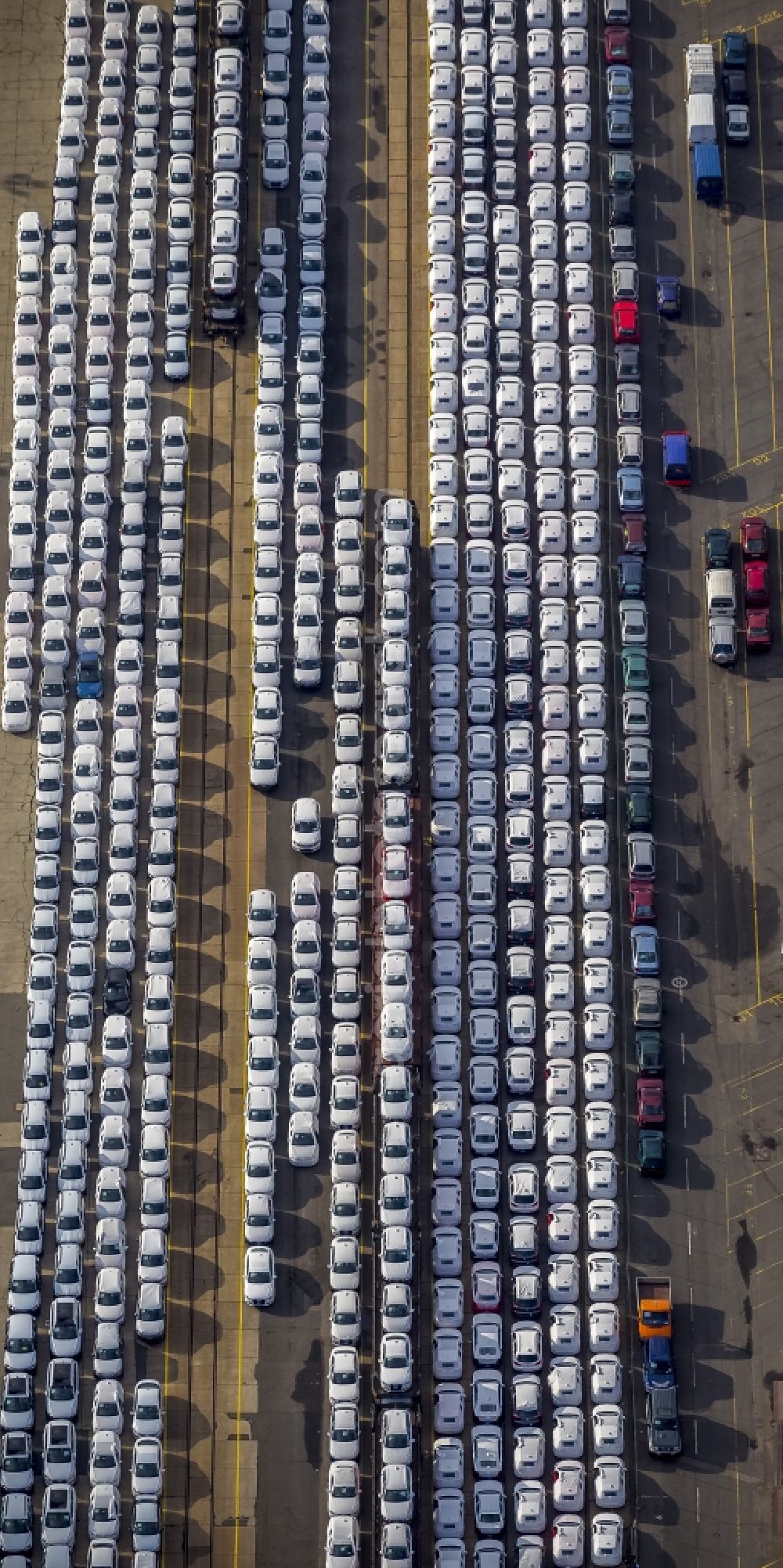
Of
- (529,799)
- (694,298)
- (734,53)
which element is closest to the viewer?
(529,799)

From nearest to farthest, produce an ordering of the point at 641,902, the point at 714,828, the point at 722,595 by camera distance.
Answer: the point at 641,902, the point at 714,828, the point at 722,595

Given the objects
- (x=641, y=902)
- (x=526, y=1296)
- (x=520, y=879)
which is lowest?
(x=526, y=1296)

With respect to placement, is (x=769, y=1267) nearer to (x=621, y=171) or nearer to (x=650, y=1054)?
(x=650, y=1054)

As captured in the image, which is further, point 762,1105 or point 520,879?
point 520,879

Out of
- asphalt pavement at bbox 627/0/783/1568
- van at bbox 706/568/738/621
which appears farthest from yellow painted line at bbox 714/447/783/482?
van at bbox 706/568/738/621

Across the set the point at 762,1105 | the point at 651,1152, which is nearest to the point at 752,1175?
the point at 762,1105

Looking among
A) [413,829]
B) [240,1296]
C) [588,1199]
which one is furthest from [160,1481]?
[413,829]
